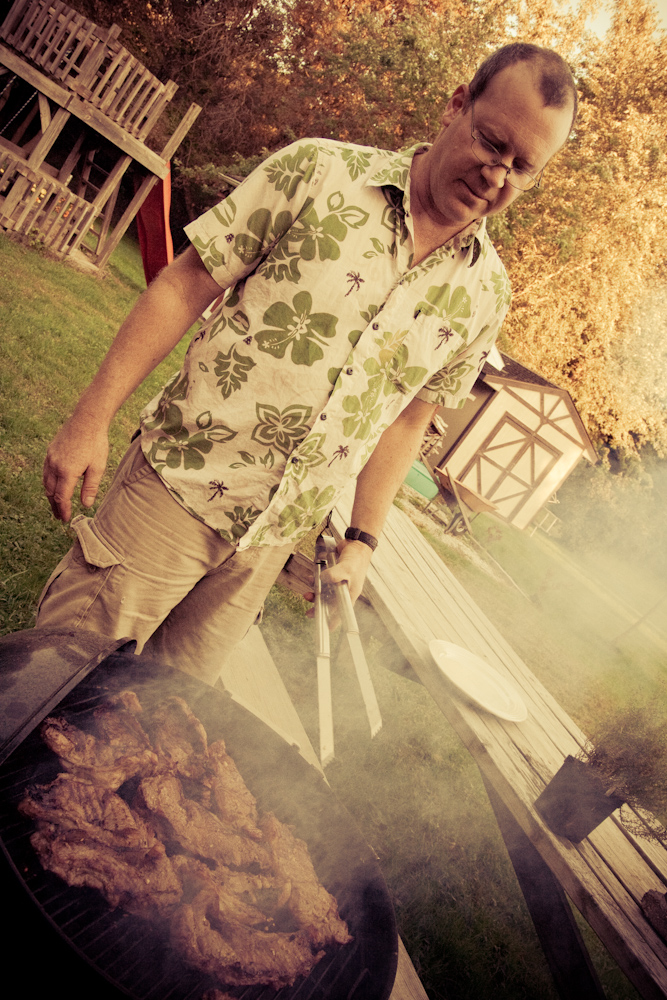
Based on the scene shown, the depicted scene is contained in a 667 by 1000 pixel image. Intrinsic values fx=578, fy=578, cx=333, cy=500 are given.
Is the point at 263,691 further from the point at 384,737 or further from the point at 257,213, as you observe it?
the point at 257,213

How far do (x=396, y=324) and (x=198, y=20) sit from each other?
69.9 ft

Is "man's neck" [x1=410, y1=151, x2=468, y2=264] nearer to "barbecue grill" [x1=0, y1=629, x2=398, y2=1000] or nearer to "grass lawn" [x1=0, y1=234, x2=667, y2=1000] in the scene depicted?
"barbecue grill" [x1=0, y1=629, x2=398, y2=1000]

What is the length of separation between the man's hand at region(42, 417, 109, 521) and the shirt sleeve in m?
0.54

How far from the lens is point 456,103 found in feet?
5.48

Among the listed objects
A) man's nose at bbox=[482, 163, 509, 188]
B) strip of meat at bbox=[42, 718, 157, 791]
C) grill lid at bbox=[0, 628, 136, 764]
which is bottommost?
strip of meat at bbox=[42, 718, 157, 791]

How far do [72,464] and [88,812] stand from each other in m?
0.80

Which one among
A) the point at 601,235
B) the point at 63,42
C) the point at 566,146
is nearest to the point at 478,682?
the point at 63,42

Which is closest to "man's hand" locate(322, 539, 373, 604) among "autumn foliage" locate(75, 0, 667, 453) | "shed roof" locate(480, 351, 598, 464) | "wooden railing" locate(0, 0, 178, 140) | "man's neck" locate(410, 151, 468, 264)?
"man's neck" locate(410, 151, 468, 264)

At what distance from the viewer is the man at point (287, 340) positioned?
1517 millimetres

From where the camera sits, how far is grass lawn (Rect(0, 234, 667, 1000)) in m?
2.94

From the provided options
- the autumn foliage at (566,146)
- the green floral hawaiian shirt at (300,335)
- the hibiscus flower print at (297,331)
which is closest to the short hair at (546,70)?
the green floral hawaiian shirt at (300,335)

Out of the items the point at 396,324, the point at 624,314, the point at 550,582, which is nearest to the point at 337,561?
the point at 396,324

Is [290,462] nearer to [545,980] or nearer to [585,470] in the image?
[545,980]

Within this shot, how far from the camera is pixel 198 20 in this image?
17297 millimetres
